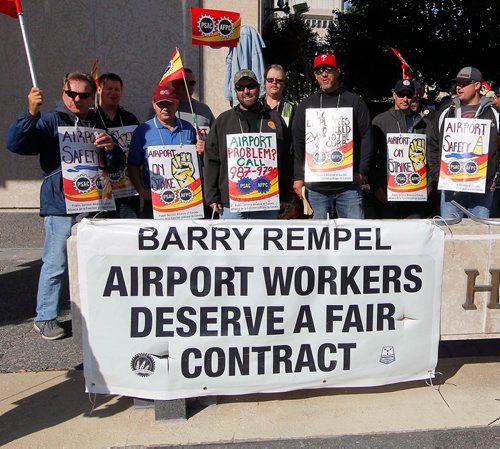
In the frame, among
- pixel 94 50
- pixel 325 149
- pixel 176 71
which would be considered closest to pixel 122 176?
pixel 176 71

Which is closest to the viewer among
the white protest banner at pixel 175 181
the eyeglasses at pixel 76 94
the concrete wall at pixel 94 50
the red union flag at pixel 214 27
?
the eyeglasses at pixel 76 94

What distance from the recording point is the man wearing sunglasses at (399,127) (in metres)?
4.79

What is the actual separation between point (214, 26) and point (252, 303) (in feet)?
10.4

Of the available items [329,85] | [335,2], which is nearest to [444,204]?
[329,85]

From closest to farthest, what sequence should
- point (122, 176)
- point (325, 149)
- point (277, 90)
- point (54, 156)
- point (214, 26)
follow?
1. point (54, 156)
2. point (325, 149)
3. point (122, 176)
4. point (277, 90)
5. point (214, 26)

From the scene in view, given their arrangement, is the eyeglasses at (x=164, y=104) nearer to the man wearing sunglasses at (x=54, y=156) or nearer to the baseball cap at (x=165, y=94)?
the baseball cap at (x=165, y=94)

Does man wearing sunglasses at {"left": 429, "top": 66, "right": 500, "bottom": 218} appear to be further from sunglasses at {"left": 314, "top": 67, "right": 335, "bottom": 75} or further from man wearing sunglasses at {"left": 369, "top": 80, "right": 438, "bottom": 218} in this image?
sunglasses at {"left": 314, "top": 67, "right": 335, "bottom": 75}

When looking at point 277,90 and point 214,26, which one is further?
point 214,26

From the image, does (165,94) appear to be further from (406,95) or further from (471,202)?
(471,202)

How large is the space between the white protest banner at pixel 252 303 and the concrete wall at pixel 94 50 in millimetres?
4702

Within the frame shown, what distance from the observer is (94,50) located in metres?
7.41

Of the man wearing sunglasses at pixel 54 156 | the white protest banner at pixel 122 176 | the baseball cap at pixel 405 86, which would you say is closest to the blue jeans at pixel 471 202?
the baseball cap at pixel 405 86

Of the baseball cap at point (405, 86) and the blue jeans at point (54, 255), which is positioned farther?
the baseball cap at point (405, 86)

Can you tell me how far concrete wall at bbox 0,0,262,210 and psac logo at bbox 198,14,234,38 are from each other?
1.97 meters
